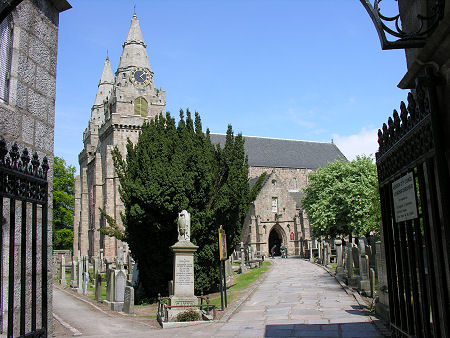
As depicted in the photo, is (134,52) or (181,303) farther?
(134,52)

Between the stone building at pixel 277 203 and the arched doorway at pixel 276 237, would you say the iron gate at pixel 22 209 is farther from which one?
the arched doorway at pixel 276 237

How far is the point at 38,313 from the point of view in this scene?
478 cm

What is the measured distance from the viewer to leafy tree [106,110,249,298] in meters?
17.5

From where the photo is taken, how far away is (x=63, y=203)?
5412 cm

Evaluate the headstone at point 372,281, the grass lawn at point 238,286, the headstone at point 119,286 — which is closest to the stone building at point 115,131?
the grass lawn at point 238,286

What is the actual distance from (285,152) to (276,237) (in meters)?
15.3

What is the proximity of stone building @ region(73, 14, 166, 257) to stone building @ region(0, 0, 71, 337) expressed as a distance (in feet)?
121

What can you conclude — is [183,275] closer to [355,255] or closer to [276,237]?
[355,255]

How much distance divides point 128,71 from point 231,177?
30.8 meters

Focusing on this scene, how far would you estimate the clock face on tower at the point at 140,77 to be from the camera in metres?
45.9

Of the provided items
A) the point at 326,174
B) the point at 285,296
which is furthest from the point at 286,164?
the point at 285,296

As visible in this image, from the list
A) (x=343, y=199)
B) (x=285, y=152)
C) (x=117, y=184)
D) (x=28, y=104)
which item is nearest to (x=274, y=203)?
(x=343, y=199)

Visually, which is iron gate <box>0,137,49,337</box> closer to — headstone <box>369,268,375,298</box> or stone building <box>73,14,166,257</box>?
headstone <box>369,268,375,298</box>

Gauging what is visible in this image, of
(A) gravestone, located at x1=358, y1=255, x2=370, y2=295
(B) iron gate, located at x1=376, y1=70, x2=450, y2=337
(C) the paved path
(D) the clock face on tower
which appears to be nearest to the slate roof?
(D) the clock face on tower
